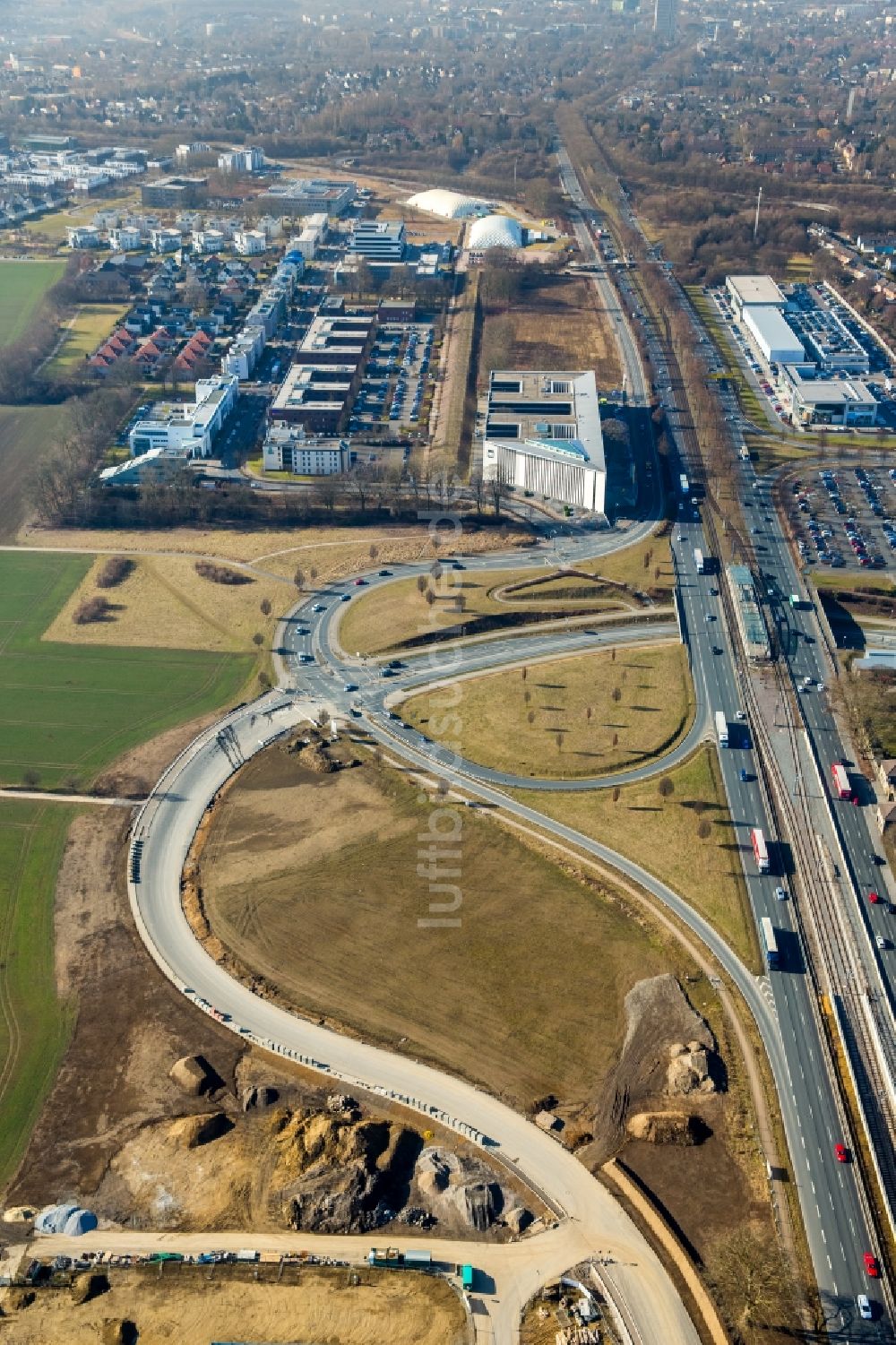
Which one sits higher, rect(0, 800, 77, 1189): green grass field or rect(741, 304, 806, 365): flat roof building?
rect(741, 304, 806, 365): flat roof building

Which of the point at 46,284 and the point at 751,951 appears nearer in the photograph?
the point at 751,951

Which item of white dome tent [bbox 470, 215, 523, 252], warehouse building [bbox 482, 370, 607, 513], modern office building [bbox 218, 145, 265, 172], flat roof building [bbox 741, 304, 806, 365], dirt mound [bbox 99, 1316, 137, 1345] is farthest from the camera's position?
modern office building [bbox 218, 145, 265, 172]

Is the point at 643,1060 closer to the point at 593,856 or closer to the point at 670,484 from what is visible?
the point at 593,856

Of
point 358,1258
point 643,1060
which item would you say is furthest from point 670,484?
point 358,1258

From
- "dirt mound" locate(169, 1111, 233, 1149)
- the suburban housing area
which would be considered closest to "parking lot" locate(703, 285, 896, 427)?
the suburban housing area

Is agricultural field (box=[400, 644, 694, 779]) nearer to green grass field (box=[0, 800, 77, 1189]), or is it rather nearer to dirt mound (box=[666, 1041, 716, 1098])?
dirt mound (box=[666, 1041, 716, 1098])

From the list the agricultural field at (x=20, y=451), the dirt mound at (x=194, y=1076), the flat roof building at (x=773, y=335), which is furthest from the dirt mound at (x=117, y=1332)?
the flat roof building at (x=773, y=335)

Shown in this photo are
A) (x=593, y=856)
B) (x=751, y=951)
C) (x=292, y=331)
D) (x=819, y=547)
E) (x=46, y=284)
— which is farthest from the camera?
(x=46, y=284)
